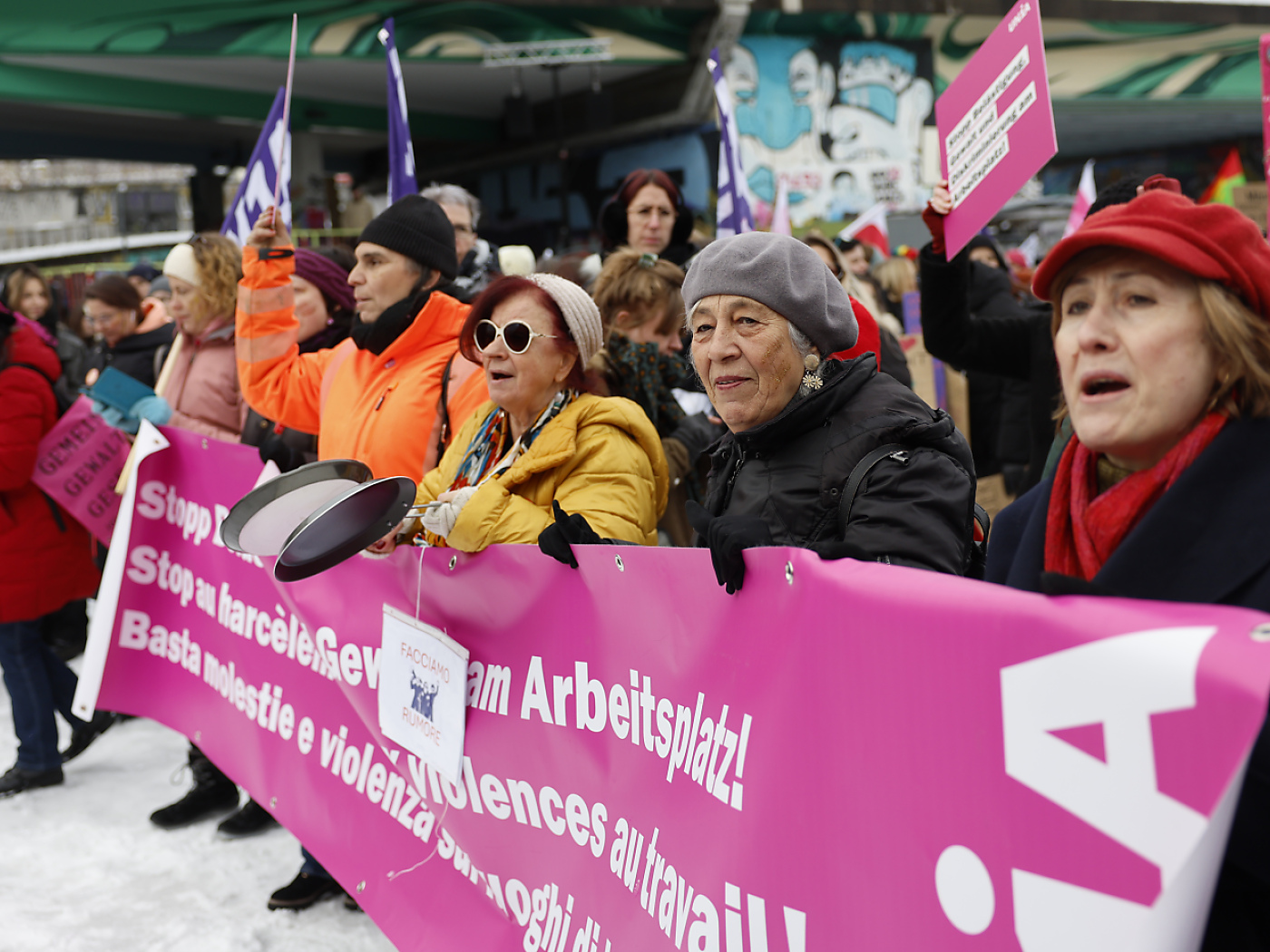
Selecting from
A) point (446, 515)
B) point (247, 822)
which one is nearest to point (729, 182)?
point (446, 515)

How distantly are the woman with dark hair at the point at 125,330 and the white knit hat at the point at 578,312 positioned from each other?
135 inches

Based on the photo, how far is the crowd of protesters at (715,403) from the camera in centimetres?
128

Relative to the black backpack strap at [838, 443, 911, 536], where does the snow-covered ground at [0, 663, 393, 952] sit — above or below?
below

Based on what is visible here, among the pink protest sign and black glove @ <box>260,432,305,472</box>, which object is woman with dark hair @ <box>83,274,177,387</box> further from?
the pink protest sign

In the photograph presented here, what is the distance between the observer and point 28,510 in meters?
4.58

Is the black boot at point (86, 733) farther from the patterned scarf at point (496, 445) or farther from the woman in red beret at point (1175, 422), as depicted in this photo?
the woman in red beret at point (1175, 422)

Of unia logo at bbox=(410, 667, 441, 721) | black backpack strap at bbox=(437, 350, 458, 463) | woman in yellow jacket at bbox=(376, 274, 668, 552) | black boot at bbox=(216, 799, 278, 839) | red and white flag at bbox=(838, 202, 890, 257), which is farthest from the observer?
red and white flag at bbox=(838, 202, 890, 257)

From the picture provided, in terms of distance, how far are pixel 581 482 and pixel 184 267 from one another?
2526 millimetres

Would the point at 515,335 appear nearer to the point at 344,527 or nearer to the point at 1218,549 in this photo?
the point at 344,527

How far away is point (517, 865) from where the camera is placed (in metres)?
2.36

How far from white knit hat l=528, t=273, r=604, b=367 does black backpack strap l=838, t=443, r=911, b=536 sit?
99 cm

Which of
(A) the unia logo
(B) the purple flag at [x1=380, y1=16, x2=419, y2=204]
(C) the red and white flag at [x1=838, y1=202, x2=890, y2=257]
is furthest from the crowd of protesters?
(C) the red and white flag at [x1=838, y1=202, x2=890, y2=257]

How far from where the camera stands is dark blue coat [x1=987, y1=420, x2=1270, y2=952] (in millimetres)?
1202

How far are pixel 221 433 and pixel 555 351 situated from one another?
7.02 ft
